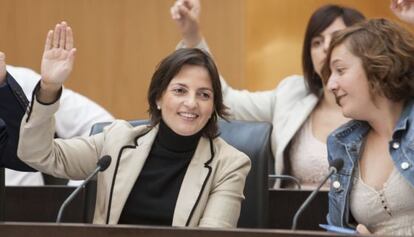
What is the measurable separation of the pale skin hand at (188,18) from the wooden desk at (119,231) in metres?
1.56

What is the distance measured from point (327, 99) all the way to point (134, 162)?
1167 mm

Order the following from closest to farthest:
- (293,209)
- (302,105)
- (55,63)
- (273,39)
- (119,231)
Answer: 1. (119,231)
2. (55,63)
3. (293,209)
4. (302,105)
5. (273,39)

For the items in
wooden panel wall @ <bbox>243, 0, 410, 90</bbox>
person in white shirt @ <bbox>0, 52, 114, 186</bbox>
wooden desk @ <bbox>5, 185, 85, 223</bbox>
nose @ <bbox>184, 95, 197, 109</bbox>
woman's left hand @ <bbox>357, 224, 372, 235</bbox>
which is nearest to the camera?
woman's left hand @ <bbox>357, 224, 372, 235</bbox>

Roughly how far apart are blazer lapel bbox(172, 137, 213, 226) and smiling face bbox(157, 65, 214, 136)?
2.9 inches

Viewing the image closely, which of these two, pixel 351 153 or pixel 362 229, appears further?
pixel 351 153

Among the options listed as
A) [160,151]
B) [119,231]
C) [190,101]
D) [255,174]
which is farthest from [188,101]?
[119,231]

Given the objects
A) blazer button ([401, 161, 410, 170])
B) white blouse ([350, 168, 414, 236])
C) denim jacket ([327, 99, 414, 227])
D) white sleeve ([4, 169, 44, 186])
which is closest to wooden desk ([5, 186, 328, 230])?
denim jacket ([327, 99, 414, 227])

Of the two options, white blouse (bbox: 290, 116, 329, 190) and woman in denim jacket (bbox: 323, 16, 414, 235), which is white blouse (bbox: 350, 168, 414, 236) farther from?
white blouse (bbox: 290, 116, 329, 190)

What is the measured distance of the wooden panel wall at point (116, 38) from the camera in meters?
4.81

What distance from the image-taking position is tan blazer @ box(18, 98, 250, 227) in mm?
2164

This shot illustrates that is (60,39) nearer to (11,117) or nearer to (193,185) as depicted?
(11,117)

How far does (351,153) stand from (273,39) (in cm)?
264

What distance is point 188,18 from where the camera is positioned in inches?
121

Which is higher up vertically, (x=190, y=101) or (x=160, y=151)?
(x=190, y=101)
